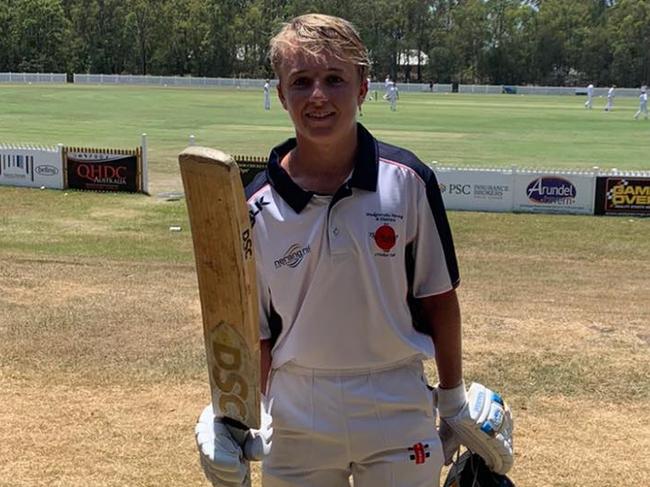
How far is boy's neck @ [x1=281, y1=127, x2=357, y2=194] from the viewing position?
9.82 ft

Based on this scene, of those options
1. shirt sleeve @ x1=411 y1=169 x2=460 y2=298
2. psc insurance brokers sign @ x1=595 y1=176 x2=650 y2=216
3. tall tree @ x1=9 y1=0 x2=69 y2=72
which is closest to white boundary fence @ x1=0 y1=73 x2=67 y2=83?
tall tree @ x1=9 y1=0 x2=69 y2=72

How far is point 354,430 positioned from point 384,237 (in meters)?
0.63

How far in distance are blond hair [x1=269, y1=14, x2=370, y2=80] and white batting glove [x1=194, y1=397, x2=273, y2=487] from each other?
117 cm

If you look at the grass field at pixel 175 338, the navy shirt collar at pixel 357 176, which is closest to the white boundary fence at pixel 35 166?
the grass field at pixel 175 338

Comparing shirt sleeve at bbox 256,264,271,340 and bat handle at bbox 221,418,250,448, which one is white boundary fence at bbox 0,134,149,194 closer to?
shirt sleeve at bbox 256,264,271,340

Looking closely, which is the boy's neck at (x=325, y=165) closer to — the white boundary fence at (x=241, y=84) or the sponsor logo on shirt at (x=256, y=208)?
Result: the sponsor logo on shirt at (x=256, y=208)

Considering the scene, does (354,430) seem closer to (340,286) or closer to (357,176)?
(340,286)

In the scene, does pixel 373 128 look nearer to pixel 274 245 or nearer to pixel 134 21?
pixel 274 245

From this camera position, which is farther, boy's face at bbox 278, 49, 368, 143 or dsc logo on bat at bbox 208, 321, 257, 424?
dsc logo on bat at bbox 208, 321, 257, 424

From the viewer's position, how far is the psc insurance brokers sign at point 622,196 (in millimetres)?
17859

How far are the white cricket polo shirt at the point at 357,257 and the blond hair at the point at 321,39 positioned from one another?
29 centimetres

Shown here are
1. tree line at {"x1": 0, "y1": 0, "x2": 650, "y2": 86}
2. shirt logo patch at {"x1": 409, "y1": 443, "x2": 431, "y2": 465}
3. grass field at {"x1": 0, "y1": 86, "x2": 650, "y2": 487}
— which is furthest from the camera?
tree line at {"x1": 0, "y1": 0, "x2": 650, "y2": 86}

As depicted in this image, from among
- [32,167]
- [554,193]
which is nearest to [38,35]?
[32,167]

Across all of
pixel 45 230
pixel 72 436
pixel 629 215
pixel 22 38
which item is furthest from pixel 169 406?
pixel 22 38
